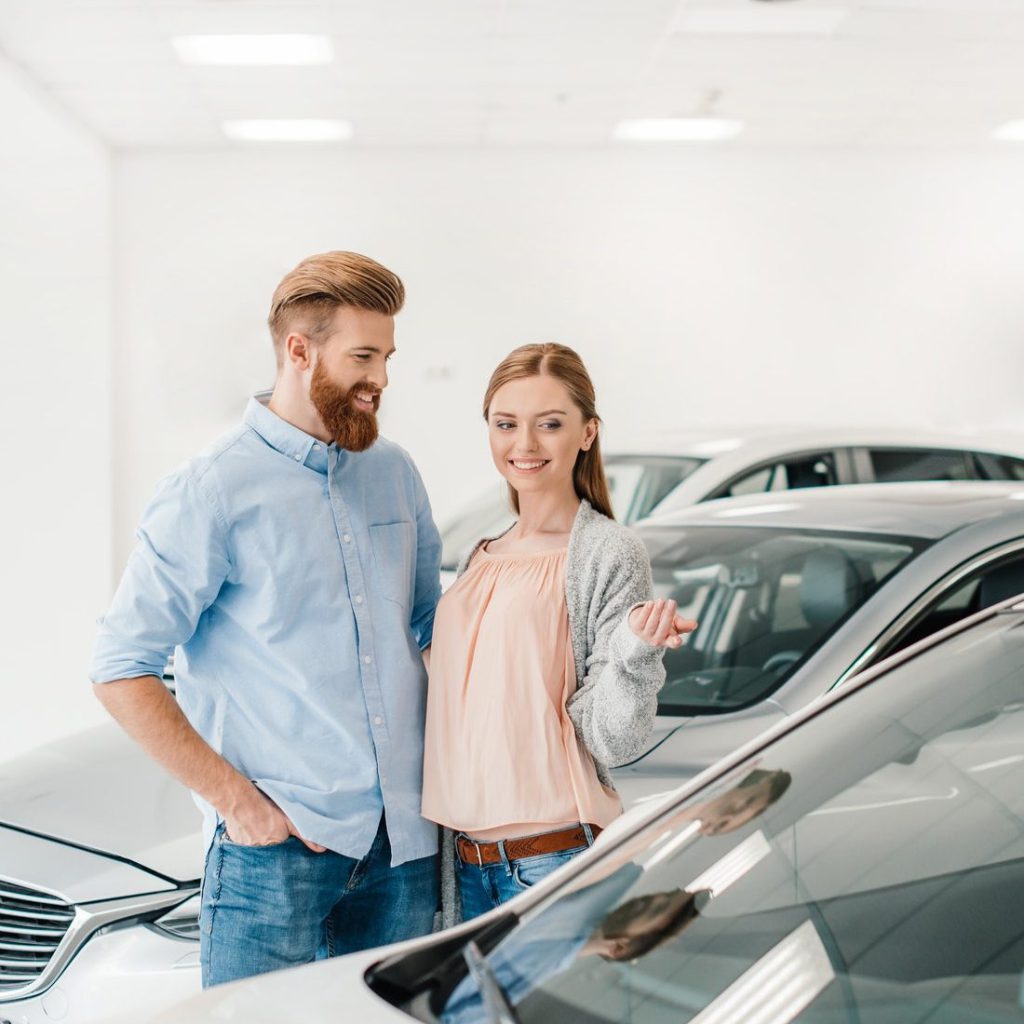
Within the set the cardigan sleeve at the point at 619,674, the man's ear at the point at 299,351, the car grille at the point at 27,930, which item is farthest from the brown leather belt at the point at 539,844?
the car grille at the point at 27,930

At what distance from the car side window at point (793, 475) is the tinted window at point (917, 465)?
0.21m

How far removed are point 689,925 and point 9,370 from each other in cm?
638

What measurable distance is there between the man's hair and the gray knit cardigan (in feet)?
1.41

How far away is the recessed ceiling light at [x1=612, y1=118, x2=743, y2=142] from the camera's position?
8.63m

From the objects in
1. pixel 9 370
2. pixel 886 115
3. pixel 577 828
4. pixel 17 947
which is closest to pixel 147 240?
→ pixel 9 370

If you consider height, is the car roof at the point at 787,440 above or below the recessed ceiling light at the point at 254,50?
below

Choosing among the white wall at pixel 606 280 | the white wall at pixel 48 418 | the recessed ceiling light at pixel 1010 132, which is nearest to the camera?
the white wall at pixel 48 418

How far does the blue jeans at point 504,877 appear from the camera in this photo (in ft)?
5.55

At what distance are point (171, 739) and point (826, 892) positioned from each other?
868 mm

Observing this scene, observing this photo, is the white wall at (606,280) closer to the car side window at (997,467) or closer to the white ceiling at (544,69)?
the white ceiling at (544,69)

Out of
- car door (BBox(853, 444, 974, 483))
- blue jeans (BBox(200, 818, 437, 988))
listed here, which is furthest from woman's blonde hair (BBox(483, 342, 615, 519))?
car door (BBox(853, 444, 974, 483))

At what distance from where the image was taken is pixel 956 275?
32.0 ft

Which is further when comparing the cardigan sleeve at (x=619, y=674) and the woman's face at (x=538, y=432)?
the woman's face at (x=538, y=432)

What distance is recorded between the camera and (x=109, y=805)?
2.31 meters
